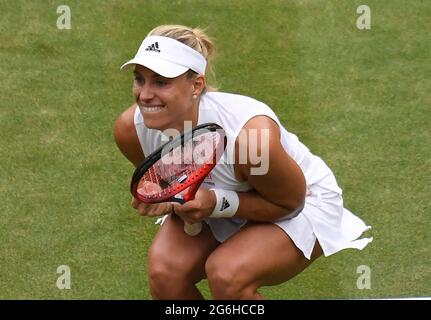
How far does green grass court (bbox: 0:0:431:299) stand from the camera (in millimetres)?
8406

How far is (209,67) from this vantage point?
7.11 metres

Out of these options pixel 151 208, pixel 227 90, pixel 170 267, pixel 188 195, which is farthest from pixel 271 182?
pixel 227 90

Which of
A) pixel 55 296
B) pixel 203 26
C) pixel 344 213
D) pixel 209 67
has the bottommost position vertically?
pixel 55 296

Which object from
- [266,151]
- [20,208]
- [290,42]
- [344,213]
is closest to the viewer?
[266,151]

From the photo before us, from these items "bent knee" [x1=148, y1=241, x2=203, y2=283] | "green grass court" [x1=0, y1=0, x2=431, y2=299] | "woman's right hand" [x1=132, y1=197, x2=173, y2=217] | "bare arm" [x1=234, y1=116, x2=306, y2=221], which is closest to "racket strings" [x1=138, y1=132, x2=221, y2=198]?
"woman's right hand" [x1=132, y1=197, x2=173, y2=217]

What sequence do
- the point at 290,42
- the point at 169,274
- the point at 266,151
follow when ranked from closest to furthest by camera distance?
the point at 266,151 < the point at 169,274 < the point at 290,42

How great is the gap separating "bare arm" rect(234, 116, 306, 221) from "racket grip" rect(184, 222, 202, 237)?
30 cm

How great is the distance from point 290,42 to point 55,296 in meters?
3.74

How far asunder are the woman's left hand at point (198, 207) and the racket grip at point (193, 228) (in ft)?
0.85

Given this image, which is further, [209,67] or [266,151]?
[209,67]

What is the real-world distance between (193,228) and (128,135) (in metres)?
0.66

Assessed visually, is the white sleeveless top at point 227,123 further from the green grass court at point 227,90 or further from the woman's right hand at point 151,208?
the green grass court at point 227,90

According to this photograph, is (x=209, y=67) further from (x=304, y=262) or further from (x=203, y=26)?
(x=203, y=26)
